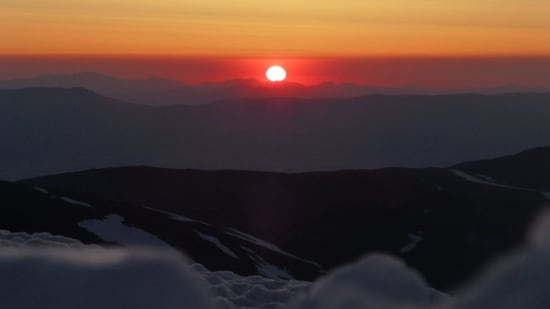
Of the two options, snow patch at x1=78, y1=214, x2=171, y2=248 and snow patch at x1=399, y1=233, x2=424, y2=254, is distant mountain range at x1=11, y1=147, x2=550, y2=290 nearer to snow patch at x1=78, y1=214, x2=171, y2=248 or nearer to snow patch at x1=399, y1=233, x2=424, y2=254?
snow patch at x1=399, y1=233, x2=424, y2=254

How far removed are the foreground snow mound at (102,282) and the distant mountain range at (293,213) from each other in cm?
2975

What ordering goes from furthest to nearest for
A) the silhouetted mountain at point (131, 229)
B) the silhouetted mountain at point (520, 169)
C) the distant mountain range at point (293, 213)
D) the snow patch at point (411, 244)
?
1. the silhouetted mountain at point (520, 169)
2. the snow patch at point (411, 244)
3. the distant mountain range at point (293, 213)
4. the silhouetted mountain at point (131, 229)

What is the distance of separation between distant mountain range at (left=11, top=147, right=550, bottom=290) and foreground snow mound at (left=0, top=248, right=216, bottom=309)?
97.6ft

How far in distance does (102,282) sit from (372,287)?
1436 millimetres

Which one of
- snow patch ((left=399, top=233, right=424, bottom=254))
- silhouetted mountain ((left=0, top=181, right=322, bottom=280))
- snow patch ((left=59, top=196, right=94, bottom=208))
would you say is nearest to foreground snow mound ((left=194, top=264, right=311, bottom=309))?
silhouetted mountain ((left=0, top=181, right=322, bottom=280))

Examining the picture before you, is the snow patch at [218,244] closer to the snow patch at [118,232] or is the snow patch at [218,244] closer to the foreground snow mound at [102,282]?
the snow patch at [118,232]

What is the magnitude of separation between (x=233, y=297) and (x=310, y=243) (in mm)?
49964

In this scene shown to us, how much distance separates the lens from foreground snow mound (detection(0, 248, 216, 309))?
3846 mm

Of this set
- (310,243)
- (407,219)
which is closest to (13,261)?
(310,243)

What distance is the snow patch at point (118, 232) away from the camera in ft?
117

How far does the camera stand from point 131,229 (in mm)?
38562

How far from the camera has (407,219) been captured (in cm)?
6688

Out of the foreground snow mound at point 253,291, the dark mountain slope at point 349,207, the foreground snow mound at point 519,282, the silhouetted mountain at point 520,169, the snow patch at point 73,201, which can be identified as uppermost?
the silhouetted mountain at point 520,169

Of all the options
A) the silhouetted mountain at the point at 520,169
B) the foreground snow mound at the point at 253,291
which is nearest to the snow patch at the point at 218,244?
the foreground snow mound at the point at 253,291
